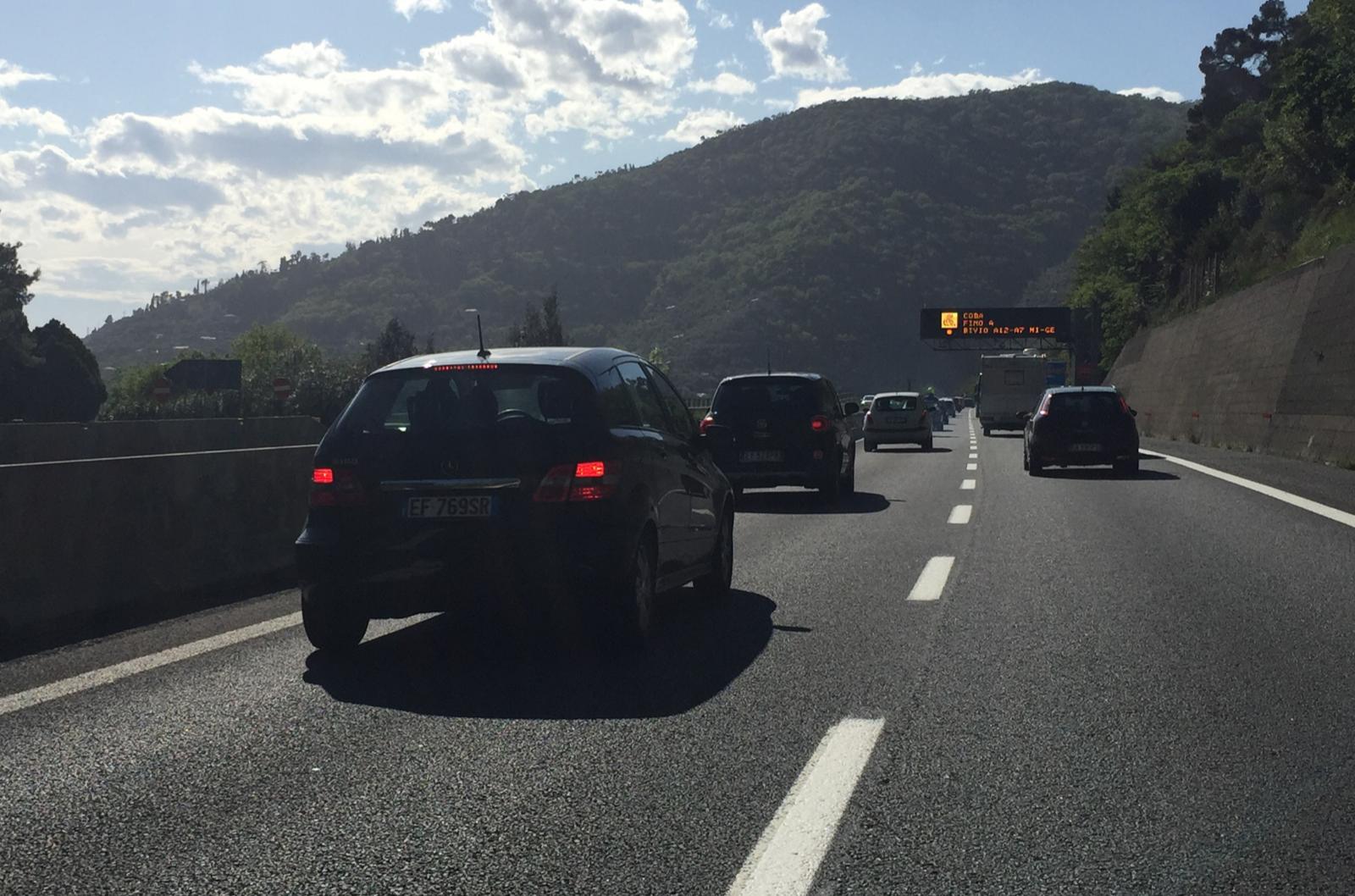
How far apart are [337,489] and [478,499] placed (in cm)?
71

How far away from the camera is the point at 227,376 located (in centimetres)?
6203

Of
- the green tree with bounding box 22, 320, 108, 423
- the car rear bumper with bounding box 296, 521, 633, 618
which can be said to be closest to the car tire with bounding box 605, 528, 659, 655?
the car rear bumper with bounding box 296, 521, 633, 618

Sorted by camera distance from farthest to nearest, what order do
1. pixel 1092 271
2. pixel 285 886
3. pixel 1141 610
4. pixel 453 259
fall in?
pixel 453 259 → pixel 1092 271 → pixel 1141 610 → pixel 285 886

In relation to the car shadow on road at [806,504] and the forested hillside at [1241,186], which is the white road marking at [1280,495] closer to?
the car shadow on road at [806,504]

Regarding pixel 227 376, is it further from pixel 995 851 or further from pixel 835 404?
pixel 995 851

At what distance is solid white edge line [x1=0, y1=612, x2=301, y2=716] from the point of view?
21.9ft

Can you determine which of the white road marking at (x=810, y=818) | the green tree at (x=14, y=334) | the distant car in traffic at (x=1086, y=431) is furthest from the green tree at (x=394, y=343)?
the white road marking at (x=810, y=818)

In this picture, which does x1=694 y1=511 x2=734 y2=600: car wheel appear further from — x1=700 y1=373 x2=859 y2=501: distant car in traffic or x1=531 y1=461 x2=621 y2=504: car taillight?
x1=700 y1=373 x2=859 y2=501: distant car in traffic

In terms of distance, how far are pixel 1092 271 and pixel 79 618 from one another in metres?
119

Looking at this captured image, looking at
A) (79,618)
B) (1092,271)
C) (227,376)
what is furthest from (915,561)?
(1092,271)

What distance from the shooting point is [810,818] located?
4477 millimetres

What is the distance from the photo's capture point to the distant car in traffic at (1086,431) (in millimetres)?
23281

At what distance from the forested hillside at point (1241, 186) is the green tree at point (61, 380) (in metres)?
60.4

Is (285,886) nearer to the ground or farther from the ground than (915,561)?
farther from the ground
